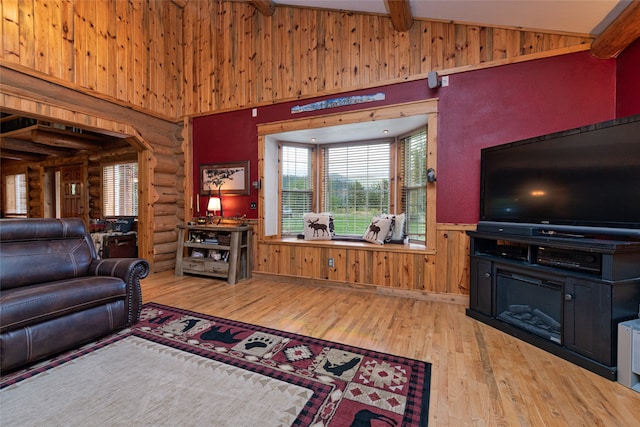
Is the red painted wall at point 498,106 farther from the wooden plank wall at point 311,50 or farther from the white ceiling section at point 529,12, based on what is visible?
the white ceiling section at point 529,12

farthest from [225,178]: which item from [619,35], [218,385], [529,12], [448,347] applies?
[619,35]

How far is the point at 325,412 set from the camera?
144 centimetres

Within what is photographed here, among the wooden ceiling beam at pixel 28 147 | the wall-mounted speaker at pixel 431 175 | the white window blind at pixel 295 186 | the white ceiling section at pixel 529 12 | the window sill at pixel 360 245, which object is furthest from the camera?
the wooden ceiling beam at pixel 28 147

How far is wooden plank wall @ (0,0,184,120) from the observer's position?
318cm

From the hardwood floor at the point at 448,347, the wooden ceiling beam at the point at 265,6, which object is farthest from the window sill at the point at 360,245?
the wooden ceiling beam at the point at 265,6

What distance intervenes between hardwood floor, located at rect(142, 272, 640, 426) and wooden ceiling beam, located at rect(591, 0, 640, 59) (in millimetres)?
2714

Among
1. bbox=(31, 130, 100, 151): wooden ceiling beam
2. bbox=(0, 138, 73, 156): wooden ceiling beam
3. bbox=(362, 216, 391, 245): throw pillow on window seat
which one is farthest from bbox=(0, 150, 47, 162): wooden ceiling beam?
bbox=(362, 216, 391, 245): throw pillow on window seat

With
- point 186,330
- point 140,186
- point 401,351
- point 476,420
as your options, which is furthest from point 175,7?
point 476,420

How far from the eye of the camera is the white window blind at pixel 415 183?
374 cm

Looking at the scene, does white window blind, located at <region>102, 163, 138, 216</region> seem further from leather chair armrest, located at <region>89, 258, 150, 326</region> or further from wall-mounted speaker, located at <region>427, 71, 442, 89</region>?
wall-mounted speaker, located at <region>427, 71, 442, 89</region>

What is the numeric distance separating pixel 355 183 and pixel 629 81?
10.1 feet

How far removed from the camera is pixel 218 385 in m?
1.65

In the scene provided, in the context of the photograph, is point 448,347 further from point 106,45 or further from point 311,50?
point 106,45

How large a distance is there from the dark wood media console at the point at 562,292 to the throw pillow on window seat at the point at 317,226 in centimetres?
208
